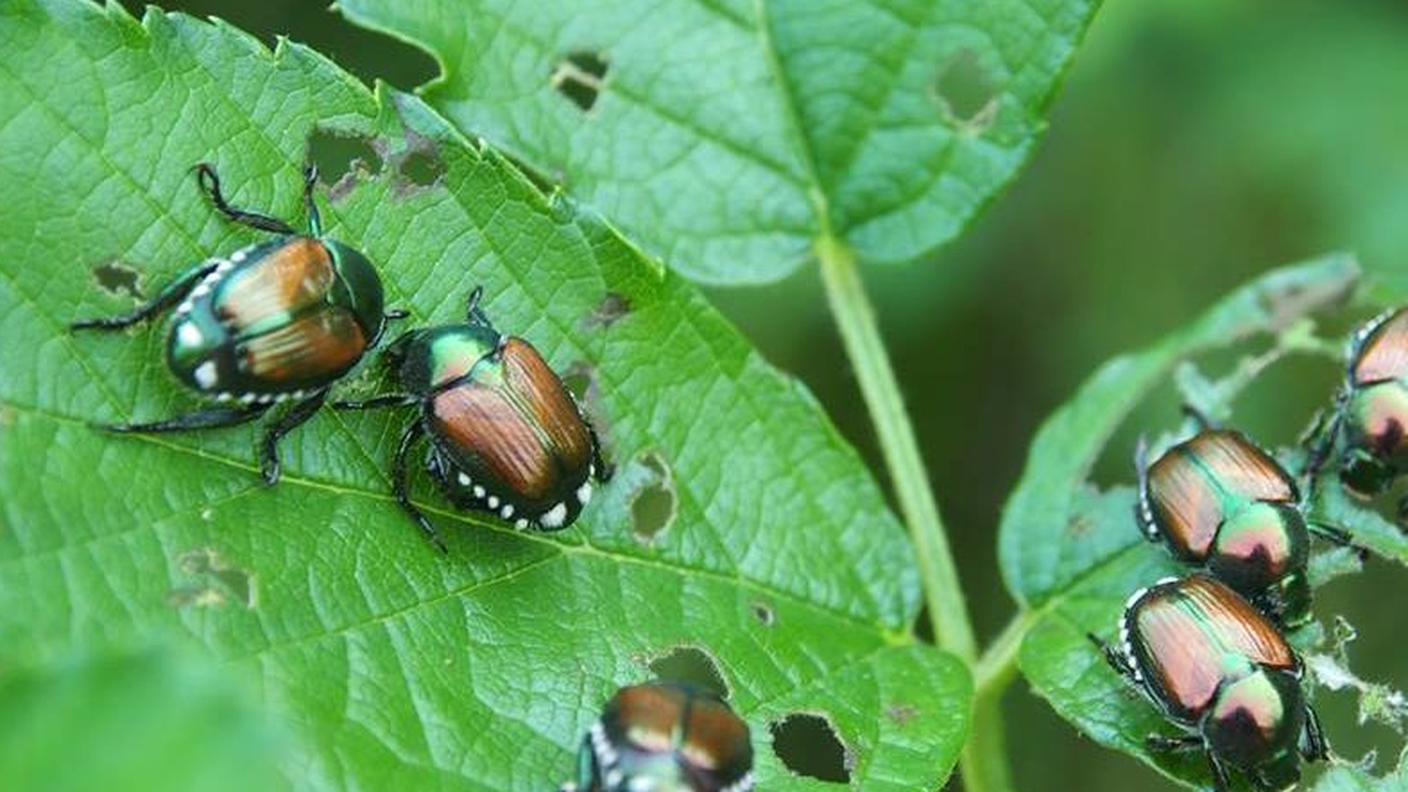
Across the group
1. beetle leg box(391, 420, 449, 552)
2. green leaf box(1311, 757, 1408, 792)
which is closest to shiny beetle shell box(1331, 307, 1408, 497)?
green leaf box(1311, 757, 1408, 792)

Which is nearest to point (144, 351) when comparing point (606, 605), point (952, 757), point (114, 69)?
point (114, 69)

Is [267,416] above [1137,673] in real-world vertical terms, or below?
above

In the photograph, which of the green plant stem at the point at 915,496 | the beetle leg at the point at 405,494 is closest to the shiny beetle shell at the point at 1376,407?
the green plant stem at the point at 915,496

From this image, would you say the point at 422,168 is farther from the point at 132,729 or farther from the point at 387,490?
the point at 132,729

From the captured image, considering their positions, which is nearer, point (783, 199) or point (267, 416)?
point (267, 416)

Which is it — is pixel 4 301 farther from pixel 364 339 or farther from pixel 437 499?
pixel 437 499

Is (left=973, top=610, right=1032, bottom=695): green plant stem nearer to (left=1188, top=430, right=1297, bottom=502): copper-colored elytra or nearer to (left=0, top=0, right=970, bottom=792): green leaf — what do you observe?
(left=0, top=0, right=970, bottom=792): green leaf

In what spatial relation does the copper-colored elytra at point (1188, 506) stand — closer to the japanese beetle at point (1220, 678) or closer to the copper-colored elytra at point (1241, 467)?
the copper-colored elytra at point (1241, 467)
